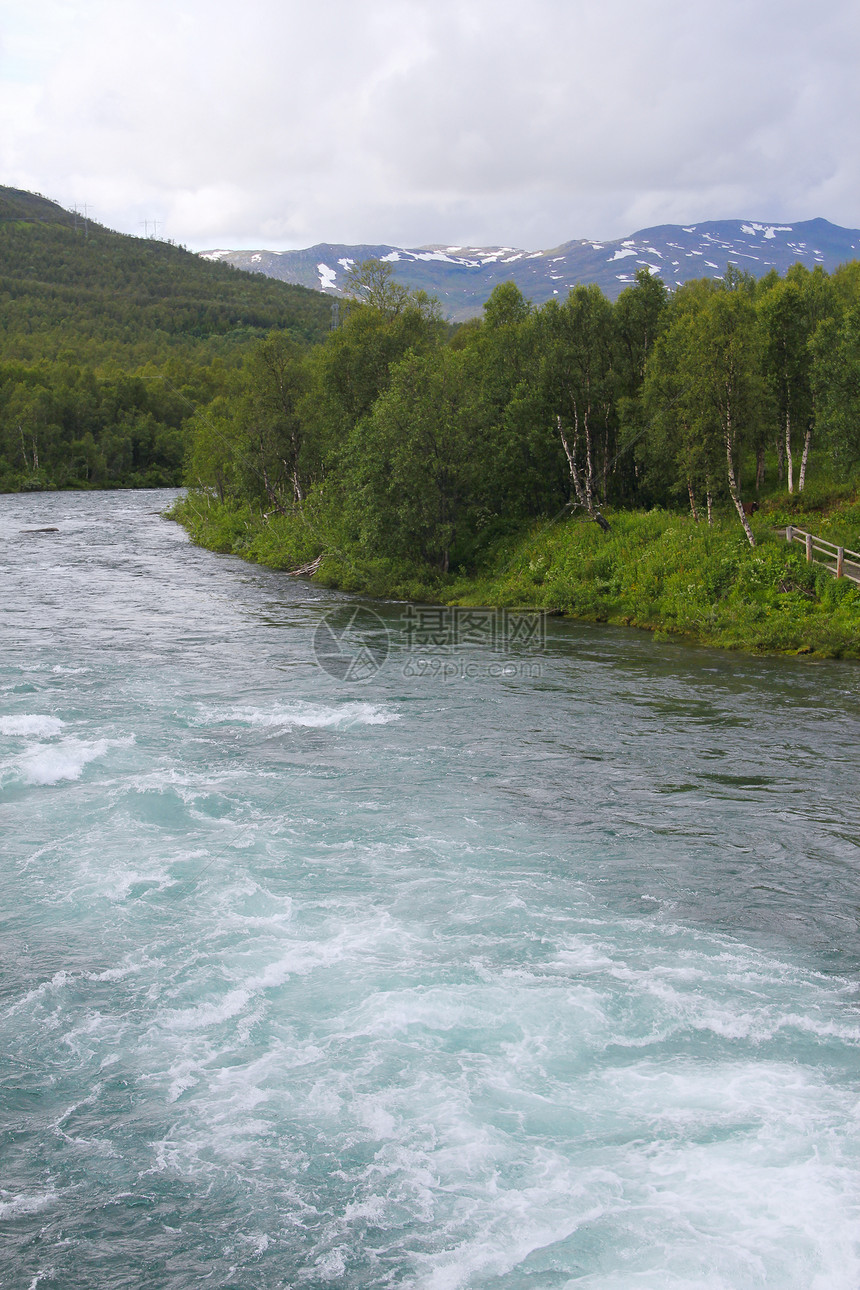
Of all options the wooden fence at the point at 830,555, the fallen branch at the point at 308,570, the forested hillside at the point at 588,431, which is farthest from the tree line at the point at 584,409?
the wooden fence at the point at 830,555

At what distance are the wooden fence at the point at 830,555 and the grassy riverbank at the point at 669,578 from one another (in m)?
0.37

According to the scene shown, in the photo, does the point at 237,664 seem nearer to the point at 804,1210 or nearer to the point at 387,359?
the point at 804,1210

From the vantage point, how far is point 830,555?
30.3 meters

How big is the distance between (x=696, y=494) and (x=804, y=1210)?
33866mm

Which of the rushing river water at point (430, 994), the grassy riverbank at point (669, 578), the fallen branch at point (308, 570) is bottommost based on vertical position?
the rushing river water at point (430, 994)

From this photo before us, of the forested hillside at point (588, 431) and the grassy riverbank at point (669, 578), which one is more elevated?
the forested hillside at point (588, 431)

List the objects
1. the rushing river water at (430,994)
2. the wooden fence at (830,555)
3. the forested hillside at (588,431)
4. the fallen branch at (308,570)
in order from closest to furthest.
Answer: the rushing river water at (430,994) < the wooden fence at (830,555) < the forested hillside at (588,431) < the fallen branch at (308,570)

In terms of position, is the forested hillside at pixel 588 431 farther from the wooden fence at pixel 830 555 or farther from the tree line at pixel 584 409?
the wooden fence at pixel 830 555

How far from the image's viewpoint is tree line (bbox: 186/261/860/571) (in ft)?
110

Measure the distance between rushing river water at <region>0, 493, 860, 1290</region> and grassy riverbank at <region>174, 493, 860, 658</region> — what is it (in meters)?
5.97

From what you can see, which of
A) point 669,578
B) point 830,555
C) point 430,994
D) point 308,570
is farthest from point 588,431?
point 430,994

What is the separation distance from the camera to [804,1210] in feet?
25.3

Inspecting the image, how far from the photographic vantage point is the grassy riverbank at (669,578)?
27.9 metres

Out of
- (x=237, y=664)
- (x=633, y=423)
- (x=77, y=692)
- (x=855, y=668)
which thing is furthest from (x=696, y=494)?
(x=77, y=692)
